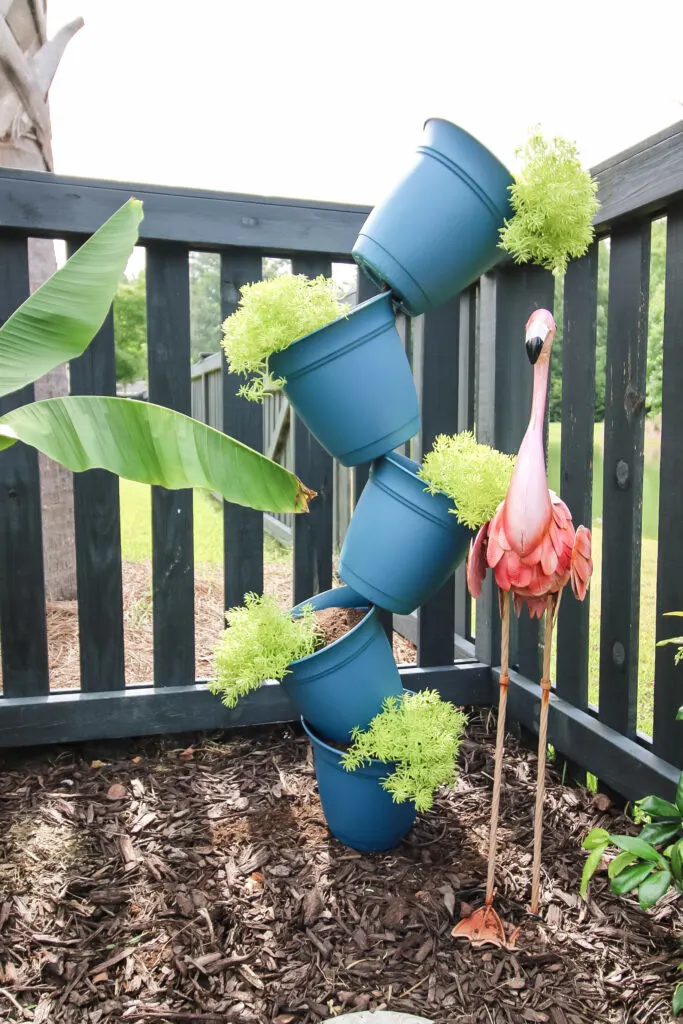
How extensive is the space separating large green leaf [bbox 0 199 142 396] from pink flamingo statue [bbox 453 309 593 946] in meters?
0.90

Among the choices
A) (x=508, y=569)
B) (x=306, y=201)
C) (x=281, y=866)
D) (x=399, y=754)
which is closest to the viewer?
(x=508, y=569)

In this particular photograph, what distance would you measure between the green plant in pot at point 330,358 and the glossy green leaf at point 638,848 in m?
0.89

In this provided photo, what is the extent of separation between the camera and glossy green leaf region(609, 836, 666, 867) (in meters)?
1.24

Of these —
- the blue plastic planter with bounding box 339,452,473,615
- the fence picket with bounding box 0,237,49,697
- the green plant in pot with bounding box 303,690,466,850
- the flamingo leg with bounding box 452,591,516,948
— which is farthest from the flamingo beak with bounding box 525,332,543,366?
the fence picket with bounding box 0,237,49,697

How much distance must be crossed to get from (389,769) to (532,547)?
669 mm

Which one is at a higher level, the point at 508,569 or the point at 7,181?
the point at 7,181

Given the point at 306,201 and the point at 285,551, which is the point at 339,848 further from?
the point at 285,551

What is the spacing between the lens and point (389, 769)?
65.7 inches

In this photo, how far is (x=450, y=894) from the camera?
159 cm

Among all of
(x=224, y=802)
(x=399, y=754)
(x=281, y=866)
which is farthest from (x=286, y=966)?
(x=224, y=802)

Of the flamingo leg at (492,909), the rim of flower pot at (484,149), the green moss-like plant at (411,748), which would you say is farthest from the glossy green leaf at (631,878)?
the rim of flower pot at (484,149)

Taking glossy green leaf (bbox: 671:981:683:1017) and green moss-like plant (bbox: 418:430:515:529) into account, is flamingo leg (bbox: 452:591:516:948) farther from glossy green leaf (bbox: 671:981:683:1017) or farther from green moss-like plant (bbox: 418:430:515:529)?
glossy green leaf (bbox: 671:981:683:1017)

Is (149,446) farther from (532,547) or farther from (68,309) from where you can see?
(532,547)

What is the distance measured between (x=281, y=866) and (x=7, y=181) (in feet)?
6.49
